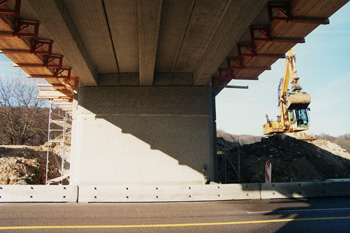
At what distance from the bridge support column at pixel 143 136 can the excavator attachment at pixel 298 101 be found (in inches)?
362

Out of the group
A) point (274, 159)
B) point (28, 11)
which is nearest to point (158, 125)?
point (28, 11)

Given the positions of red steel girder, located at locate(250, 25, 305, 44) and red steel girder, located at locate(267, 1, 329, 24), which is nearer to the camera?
red steel girder, located at locate(267, 1, 329, 24)

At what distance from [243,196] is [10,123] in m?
28.4

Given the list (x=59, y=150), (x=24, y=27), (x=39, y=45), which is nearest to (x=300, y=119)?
(x=59, y=150)

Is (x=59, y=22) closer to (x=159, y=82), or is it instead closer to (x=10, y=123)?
(x=159, y=82)

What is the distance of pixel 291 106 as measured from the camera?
1855cm

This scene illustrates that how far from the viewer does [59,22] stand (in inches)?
261

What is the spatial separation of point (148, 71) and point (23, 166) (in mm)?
13799

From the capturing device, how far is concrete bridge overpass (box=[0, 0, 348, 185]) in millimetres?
7492

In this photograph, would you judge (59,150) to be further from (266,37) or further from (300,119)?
(300,119)

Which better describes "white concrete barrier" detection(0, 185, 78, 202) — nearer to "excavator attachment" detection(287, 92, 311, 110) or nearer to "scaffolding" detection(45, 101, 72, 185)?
"scaffolding" detection(45, 101, 72, 185)

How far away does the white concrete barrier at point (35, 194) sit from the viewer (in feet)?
27.5

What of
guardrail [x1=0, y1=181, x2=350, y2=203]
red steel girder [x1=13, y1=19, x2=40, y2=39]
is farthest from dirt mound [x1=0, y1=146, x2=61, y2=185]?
red steel girder [x1=13, y1=19, x2=40, y2=39]

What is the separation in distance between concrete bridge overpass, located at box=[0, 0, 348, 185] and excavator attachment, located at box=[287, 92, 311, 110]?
7071 millimetres
